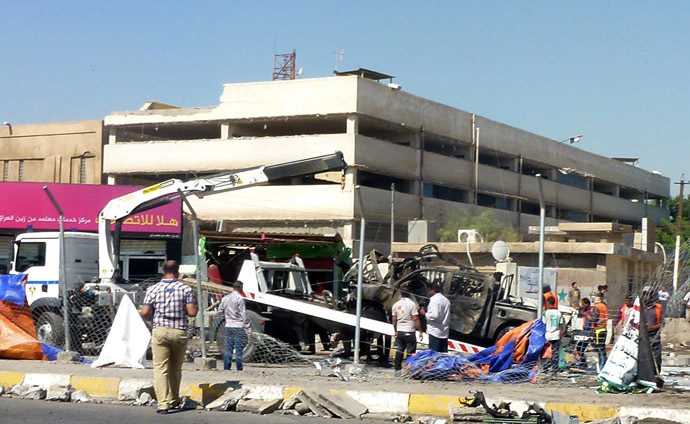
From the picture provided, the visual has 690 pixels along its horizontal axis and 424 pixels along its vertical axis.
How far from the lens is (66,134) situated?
2217 inches

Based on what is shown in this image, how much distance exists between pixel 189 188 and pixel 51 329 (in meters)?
3.96

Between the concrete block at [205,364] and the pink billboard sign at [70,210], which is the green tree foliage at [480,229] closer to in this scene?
the pink billboard sign at [70,210]

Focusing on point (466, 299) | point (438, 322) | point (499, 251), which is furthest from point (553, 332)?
point (499, 251)

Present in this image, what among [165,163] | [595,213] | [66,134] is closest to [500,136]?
[595,213]

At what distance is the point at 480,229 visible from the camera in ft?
Answer: 166

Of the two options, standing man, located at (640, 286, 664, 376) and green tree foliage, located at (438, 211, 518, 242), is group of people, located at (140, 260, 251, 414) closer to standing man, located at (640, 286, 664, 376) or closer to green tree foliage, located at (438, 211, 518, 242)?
standing man, located at (640, 286, 664, 376)

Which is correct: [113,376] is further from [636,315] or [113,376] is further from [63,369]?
[636,315]

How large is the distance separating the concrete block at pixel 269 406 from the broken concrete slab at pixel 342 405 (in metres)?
0.53

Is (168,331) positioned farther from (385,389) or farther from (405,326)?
(405,326)

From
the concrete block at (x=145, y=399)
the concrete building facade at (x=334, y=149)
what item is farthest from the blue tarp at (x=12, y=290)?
the concrete building facade at (x=334, y=149)

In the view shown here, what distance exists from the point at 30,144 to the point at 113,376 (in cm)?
4798

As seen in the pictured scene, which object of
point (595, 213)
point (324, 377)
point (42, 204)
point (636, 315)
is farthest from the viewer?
point (595, 213)

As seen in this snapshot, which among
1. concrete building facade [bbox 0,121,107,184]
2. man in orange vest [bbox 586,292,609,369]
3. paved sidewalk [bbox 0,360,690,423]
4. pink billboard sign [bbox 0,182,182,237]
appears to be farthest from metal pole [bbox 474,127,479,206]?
paved sidewalk [bbox 0,360,690,423]

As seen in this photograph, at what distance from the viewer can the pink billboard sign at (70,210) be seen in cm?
2747
